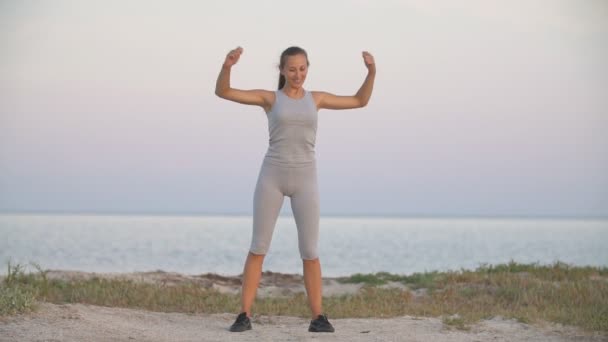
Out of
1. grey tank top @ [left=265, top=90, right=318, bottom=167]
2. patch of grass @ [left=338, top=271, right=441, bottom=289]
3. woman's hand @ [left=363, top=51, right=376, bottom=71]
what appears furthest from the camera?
patch of grass @ [left=338, top=271, right=441, bottom=289]

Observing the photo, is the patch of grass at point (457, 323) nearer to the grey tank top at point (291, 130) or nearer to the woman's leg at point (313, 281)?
the woman's leg at point (313, 281)

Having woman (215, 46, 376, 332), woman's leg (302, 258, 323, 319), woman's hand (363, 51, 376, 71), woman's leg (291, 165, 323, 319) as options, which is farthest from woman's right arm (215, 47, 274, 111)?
woman's leg (302, 258, 323, 319)

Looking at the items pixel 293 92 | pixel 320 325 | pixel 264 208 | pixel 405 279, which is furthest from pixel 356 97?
pixel 405 279

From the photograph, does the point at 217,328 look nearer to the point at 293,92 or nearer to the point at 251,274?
the point at 251,274

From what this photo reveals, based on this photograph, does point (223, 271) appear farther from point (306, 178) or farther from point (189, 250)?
point (306, 178)

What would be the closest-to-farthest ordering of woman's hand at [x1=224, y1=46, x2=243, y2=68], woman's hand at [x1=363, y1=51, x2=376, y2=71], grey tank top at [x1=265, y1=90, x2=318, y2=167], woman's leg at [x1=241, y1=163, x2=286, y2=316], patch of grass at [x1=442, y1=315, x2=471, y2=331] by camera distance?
woman's hand at [x1=224, y1=46, x2=243, y2=68]
grey tank top at [x1=265, y1=90, x2=318, y2=167]
woman's leg at [x1=241, y1=163, x2=286, y2=316]
woman's hand at [x1=363, y1=51, x2=376, y2=71]
patch of grass at [x1=442, y1=315, x2=471, y2=331]

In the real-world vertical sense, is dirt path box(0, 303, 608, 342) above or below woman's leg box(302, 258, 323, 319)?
below

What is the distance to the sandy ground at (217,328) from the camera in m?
7.67

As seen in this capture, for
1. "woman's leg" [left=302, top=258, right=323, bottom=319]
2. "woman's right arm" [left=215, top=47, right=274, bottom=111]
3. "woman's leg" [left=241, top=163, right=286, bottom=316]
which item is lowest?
"woman's leg" [left=302, top=258, right=323, bottom=319]

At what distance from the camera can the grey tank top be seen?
7.50m

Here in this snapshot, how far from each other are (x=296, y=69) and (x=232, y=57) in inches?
27.1

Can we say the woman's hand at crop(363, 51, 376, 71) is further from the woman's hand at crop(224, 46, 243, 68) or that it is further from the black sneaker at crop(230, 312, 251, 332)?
the black sneaker at crop(230, 312, 251, 332)

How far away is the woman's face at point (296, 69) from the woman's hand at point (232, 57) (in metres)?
0.57

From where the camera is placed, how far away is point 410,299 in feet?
38.9
